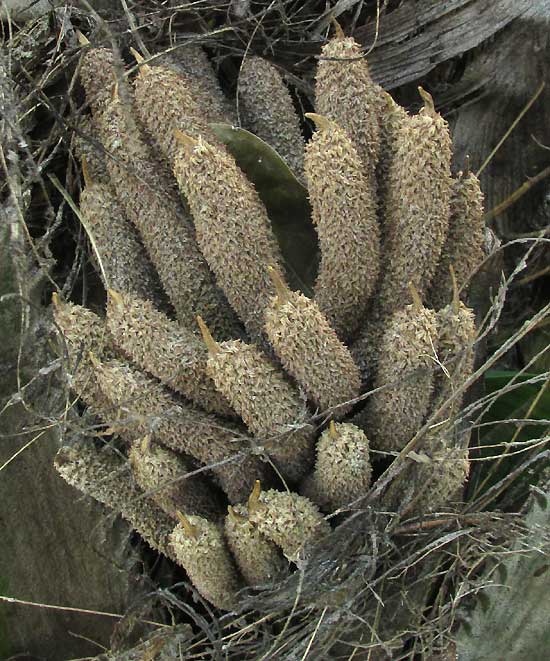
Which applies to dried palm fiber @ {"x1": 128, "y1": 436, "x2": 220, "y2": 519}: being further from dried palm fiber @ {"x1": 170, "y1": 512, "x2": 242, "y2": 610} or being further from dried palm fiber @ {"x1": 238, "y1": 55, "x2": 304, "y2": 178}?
dried palm fiber @ {"x1": 238, "y1": 55, "x2": 304, "y2": 178}

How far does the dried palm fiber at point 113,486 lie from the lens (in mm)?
826

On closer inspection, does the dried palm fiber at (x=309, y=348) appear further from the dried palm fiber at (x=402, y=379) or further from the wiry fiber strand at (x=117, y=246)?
the wiry fiber strand at (x=117, y=246)

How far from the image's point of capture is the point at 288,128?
0.92 m

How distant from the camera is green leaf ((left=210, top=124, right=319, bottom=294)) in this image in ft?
2.82

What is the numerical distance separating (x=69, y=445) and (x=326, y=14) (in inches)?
23.9

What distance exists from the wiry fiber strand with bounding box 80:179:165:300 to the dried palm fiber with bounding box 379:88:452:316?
25 cm

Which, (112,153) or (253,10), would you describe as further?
(253,10)

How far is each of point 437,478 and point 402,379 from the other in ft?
0.35

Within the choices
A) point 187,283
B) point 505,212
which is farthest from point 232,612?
point 505,212

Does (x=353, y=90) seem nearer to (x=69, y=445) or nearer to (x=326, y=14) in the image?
(x=326, y=14)

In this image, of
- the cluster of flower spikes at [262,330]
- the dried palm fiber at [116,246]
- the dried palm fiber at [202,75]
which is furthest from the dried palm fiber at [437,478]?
the dried palm fiber at [202,75]

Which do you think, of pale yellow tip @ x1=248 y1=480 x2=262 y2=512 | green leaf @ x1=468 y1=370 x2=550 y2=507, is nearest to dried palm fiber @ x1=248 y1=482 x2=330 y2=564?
pale yellow tip @ x1=248 y1=480 x2=262 y2=512

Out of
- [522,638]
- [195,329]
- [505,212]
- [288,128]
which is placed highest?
[288,128]

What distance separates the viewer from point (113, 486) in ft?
2.71
